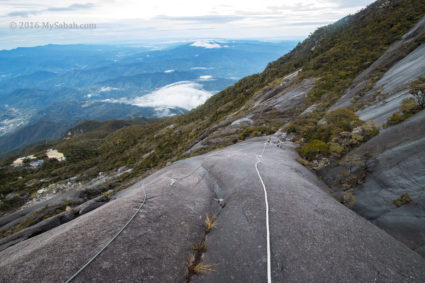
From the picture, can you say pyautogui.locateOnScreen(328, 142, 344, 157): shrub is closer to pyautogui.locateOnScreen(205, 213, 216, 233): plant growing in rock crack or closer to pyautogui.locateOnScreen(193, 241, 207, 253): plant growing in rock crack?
pyautogui.locateOnScreen(205, 213, 216, 233): plant growing in rock crack

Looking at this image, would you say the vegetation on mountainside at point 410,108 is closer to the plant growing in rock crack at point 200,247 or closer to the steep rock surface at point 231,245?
the steep rock surface at point 231,245

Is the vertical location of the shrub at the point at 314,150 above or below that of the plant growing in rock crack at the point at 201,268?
above

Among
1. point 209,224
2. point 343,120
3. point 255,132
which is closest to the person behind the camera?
point 209,224

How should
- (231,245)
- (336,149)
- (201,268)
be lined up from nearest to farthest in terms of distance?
(201,268), (231,245), (336,149)

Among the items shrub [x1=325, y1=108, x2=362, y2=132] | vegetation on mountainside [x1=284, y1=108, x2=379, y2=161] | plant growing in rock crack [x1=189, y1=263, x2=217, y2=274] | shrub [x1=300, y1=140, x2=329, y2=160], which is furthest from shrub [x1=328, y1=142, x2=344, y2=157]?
plant growing in rock crack [x1=189, y1=263, x2=217, y2=274]

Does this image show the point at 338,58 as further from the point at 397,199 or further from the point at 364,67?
the point at 397,199

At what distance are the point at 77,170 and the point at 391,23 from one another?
77.0 metres

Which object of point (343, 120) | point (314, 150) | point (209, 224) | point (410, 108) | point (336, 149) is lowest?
point (209, 224)

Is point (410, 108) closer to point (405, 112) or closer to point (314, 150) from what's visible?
point (405, 112)

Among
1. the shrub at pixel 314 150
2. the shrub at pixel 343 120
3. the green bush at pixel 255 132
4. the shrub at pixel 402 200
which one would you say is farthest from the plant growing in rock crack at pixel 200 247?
the green bush at pixel 255 132

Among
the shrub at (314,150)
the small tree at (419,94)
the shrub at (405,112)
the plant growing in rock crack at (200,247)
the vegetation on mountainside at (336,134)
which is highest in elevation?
the small tree at (419,94)

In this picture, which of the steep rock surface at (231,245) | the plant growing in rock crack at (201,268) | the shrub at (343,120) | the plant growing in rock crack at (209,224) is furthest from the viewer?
the shrub at (343,120)

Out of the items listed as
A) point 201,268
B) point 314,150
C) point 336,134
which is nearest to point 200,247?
point 201,268

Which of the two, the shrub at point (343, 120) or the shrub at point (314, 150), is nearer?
the shrub at point (314, 150)
